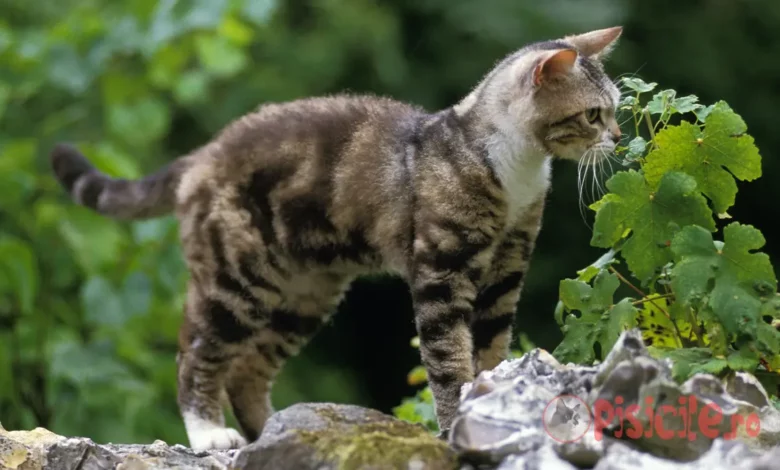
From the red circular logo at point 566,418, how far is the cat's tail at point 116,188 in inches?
78.6

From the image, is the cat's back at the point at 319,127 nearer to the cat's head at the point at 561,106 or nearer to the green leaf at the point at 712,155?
the cat's head at the point at 561,106

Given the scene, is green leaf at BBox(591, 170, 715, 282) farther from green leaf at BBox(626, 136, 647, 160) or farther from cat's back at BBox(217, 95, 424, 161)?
cat's back at BBox(217, 95, 424, 161)

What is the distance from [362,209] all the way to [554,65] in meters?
0.72

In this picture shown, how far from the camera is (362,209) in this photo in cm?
335

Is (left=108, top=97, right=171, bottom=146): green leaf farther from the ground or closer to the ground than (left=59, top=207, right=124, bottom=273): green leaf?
farther from the ground

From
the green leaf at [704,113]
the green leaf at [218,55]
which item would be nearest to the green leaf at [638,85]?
the green leaf at [704,113]

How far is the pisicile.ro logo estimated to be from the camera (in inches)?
82.7

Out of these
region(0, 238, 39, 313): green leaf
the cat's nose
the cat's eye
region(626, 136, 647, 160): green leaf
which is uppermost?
the cat's eye

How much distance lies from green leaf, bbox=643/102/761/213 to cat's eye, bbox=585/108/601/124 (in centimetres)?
38

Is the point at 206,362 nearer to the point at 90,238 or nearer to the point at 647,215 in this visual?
the point at 90,238

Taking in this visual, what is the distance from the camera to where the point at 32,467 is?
2646mm

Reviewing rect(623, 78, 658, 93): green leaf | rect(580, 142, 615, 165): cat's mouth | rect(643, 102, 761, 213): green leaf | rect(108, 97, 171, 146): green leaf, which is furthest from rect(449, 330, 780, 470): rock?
rect(108, 97, 171, 146): green leaf

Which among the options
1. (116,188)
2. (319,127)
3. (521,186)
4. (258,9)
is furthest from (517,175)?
(258,9)

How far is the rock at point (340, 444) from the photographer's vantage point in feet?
6.95
